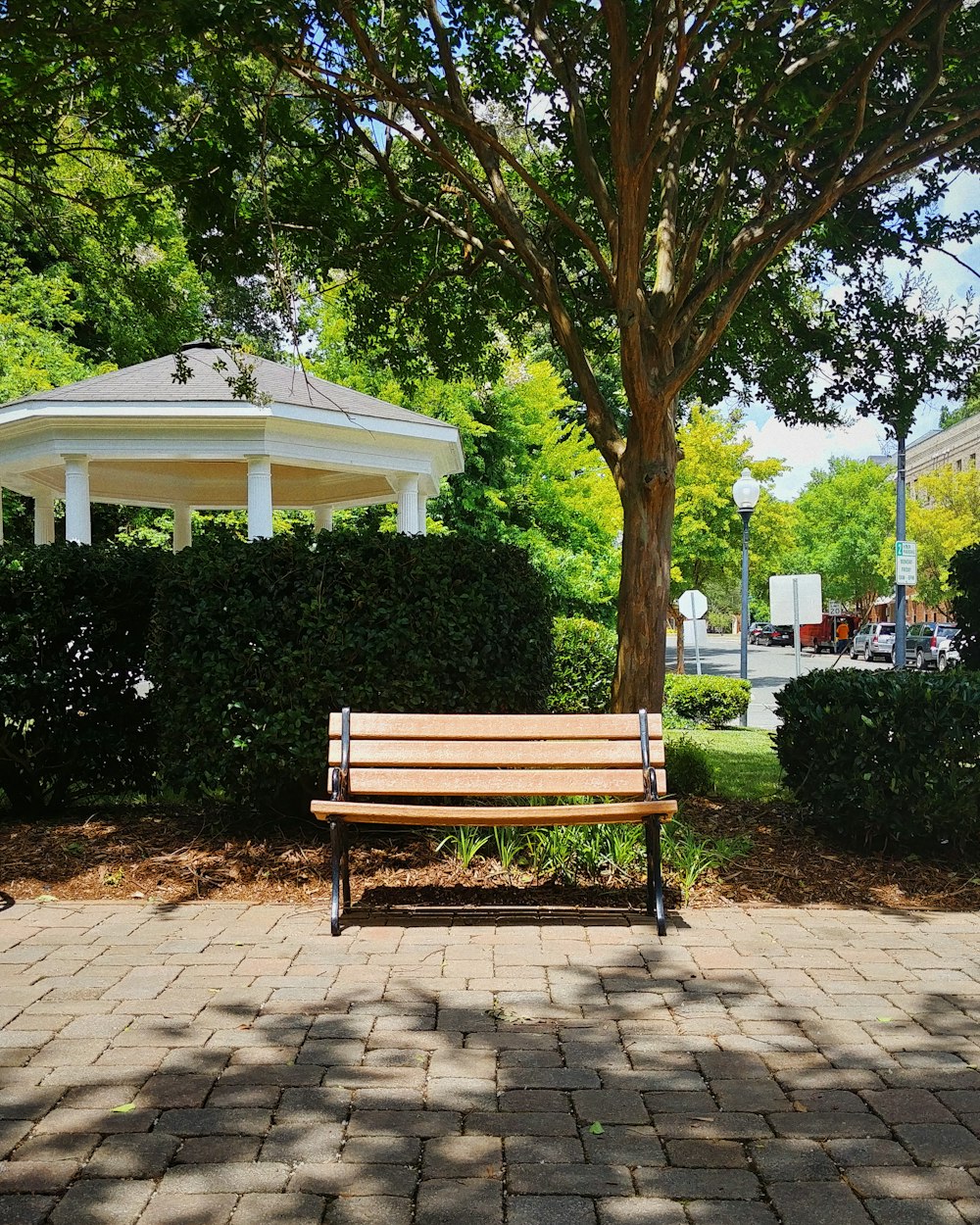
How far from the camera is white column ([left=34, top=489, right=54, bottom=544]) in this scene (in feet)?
52.4

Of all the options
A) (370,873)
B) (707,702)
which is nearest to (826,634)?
Result: (707,702)

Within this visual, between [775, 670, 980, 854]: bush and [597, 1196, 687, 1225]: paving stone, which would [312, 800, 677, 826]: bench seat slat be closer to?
[775, 670, 980, 854]: bush

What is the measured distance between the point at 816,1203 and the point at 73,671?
5.71 m

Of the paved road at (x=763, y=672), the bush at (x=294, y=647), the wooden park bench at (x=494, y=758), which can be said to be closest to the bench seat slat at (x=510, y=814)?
the wooden park bench at (x=494, y=758)

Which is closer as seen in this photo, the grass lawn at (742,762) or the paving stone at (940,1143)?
the paving stone at (940,1143)

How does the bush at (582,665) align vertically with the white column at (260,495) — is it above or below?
below

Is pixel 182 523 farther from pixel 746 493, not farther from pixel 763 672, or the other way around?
pixel 763 672

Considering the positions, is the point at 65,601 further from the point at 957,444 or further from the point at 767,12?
the point at 957,444

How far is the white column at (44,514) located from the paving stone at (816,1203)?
15252 mm

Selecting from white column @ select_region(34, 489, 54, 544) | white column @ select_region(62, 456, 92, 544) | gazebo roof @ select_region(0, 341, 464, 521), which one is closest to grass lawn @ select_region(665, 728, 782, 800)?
gazebo roof @ select_region(0, 341, 464, 521)

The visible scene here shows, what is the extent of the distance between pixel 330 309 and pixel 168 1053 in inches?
694

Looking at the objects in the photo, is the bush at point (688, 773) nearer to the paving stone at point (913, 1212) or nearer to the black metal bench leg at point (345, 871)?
the black metal bench leg at point (345, 871)

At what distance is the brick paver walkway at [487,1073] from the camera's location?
274cm

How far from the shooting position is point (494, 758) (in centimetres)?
556
